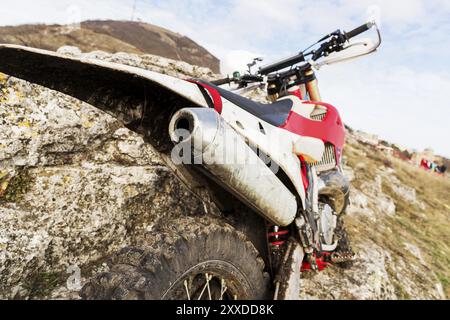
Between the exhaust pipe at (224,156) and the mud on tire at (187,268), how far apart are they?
27 centimetres

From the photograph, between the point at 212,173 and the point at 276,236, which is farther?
the point at 276,236

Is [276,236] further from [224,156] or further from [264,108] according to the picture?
[224,156]

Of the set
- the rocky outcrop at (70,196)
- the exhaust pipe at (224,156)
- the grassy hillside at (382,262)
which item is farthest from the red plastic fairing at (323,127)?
the grassy hillside at (382,262)

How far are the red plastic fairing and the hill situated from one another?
22.0 meters

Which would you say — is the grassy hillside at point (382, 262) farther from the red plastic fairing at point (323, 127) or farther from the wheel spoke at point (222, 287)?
the wheel spoke at point (222, 287)

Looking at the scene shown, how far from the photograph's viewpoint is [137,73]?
1.53m

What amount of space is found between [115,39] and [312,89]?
37305 mm

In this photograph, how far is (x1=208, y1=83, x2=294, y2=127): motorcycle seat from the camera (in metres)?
2.00

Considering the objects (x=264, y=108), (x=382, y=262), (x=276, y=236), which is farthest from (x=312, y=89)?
(x=382, y=262)

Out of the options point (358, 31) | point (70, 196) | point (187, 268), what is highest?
point (358, 31)

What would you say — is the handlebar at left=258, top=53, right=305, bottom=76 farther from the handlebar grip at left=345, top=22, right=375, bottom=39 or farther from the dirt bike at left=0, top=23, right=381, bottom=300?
the dirt bike at left=0, top=23, right=381, bottom=300

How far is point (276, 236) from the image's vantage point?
2.71 metres

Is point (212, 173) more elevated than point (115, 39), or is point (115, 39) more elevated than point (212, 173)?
point (115, 39)
